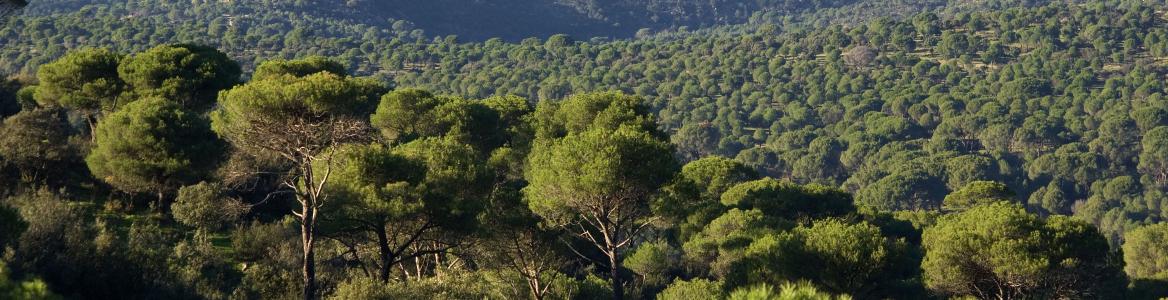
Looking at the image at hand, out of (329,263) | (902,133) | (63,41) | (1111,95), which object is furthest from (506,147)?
(1111,95)

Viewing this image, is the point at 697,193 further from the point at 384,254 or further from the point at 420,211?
the point at 384,254

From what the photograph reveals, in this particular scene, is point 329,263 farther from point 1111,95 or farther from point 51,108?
point 1111,95

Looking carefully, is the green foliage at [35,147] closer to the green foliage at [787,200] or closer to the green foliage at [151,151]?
the green foliage at [151,151]

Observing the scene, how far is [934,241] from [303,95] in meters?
16.6

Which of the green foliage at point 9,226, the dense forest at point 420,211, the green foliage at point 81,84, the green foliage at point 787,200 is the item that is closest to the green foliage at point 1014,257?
the dense forest at point 420,211

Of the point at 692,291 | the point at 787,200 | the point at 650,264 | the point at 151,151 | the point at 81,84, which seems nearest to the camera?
the point at 151,151

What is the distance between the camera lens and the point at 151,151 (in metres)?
24.5

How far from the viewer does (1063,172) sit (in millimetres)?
93125

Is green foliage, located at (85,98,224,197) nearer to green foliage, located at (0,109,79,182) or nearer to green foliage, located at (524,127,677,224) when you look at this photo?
green foliage, located at (0,109,79,182)

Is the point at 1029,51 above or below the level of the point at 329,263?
below

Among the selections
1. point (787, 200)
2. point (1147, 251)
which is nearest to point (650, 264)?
point (787, 200)

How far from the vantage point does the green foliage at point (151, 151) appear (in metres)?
24.2

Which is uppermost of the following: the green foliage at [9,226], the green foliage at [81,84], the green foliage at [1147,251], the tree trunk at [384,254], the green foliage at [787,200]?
the green foliage at [81,84]

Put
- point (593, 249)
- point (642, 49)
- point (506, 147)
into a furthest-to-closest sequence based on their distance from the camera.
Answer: point (642, 49) < point (506, 147) < point (593, 249)
